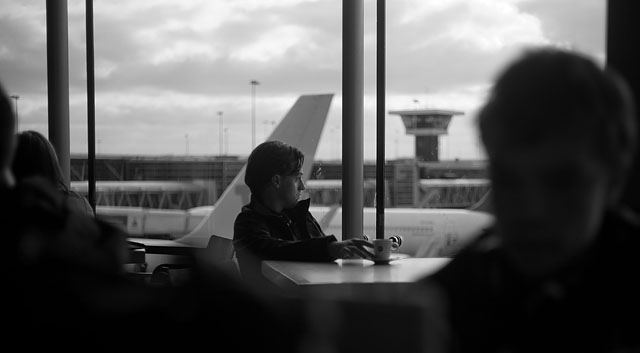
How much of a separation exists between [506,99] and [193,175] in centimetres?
648

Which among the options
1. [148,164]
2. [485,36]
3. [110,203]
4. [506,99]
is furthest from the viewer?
[110,203]

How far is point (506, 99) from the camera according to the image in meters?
0.61

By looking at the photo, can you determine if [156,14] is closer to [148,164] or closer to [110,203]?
[148,164]

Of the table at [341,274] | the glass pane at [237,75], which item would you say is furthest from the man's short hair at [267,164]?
the glass pane at [237,75]

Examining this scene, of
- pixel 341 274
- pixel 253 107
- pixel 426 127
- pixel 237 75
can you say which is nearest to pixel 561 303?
pixel 341 274

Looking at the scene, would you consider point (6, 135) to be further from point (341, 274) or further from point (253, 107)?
point (253, 107)

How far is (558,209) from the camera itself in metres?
0.59

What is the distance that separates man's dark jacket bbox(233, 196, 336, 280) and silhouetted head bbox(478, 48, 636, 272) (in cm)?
198

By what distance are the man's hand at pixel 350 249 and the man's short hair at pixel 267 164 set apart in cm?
36

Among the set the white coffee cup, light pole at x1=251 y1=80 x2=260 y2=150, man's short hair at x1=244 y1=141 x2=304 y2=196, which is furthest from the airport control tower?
the white coffee cup

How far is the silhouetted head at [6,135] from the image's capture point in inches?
25.7

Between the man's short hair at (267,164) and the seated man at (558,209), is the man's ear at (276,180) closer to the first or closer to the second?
the man's short hair at (267,164)

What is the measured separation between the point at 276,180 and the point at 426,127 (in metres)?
2.25

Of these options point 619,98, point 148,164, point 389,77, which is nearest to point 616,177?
point 619,98
